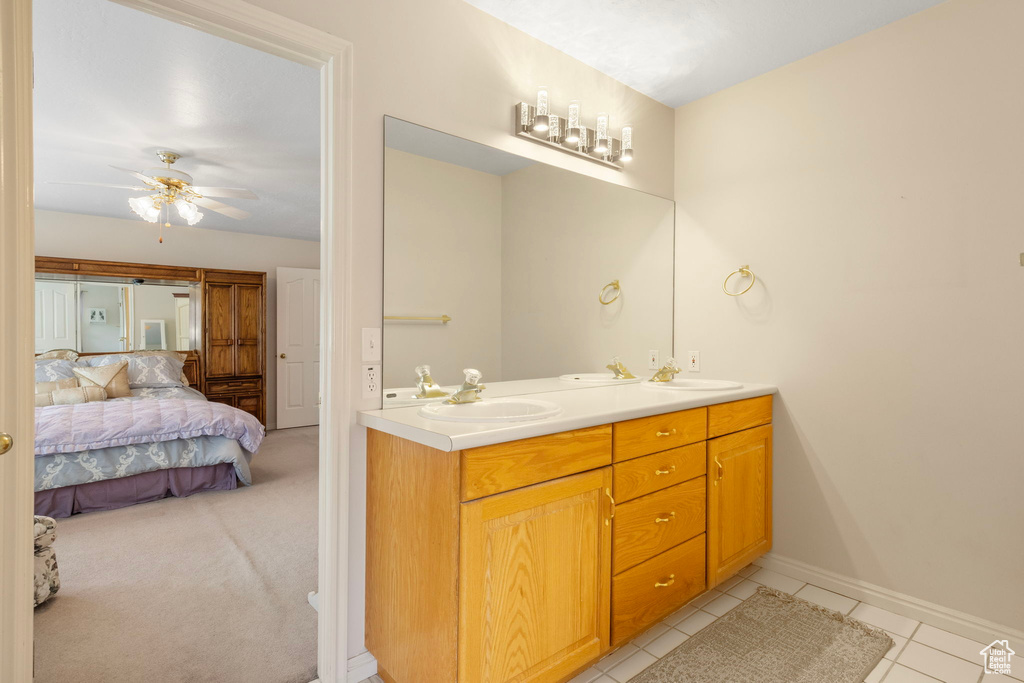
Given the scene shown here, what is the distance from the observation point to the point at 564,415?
157 centimetres

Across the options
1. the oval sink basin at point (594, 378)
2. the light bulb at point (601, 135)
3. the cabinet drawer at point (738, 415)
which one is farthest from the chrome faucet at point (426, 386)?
the light bulb at point (601, 135)

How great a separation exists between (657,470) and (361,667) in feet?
3.89

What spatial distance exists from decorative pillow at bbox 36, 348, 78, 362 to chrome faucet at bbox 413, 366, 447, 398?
4814mm

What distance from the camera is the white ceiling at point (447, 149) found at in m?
1.74

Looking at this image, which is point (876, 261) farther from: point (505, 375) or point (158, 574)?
point (158, 574)

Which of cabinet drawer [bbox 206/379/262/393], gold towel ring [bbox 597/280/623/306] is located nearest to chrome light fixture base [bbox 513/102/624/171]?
gold towel ring [bbox 597/280/623/306]

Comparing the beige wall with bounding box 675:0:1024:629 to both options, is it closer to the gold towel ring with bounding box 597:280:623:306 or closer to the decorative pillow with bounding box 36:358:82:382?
the gold towel ring with bounding box 597:280:623:306

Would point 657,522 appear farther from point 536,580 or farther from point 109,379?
point 109,379

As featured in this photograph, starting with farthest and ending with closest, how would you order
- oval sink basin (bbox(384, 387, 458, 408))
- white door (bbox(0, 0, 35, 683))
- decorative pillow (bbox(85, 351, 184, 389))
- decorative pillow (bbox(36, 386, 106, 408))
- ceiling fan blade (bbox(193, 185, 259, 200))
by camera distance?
decorative pillow (bbox(85, 351, 184, 389)), decorative pillow (bbox(36, 386, 106, 408)), ceiling fan blade (bbox(193, 185, 259, 200)), oval sink basin (bbox(384, 387, 458, 408)), white door (bbox(0, 0, 35, 683))

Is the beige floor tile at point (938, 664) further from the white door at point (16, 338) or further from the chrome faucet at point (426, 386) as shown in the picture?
the white door at point (16, 338)

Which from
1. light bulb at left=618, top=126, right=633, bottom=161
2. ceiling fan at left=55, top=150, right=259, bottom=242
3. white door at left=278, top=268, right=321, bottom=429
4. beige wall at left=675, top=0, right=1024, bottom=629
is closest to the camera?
beige wall at left=675, top=0, right=1024, bottom=629

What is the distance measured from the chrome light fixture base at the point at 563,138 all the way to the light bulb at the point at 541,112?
1 centimetres

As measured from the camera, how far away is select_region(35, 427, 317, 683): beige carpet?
5.84 feet

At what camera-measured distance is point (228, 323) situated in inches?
226
